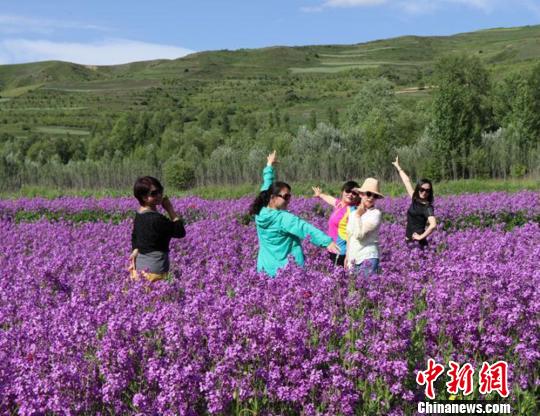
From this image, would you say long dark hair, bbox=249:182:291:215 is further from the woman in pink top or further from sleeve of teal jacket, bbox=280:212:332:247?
the woman in pink top

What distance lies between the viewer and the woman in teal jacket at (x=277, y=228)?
6426mm

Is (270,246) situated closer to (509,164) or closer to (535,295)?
(535,295)

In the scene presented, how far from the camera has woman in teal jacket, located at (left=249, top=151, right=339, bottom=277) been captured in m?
6.43

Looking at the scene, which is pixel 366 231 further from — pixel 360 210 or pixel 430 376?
pixel 430 376

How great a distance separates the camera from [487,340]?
185 inches

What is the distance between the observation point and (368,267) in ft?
22.4

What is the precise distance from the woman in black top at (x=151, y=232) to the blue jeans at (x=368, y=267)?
177 centimetres

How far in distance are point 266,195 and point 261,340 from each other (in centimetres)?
263

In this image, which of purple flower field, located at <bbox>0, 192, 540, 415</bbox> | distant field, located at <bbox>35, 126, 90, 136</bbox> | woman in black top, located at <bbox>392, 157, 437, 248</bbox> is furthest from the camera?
distant field, located at <bbox>35, 126, 90, 136</bbox>

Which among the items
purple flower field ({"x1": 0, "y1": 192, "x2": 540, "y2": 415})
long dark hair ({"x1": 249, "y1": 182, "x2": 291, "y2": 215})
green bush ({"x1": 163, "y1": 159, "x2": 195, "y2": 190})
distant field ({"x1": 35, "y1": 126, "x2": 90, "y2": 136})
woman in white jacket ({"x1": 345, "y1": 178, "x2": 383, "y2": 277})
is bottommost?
green bush ({"x1": 163, "y1": 159, "x2": 195, "y2": 190})

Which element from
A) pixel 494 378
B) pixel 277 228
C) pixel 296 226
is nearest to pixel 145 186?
pixel 277 228

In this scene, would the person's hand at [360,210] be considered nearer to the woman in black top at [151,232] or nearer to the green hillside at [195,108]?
the woman in black top at [151,232]

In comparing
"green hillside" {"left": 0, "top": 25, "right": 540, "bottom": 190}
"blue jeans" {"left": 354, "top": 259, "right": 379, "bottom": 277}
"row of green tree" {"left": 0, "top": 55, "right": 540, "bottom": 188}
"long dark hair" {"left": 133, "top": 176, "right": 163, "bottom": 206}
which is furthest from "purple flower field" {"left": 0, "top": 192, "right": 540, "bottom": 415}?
"green hillside" {"left": 0, "top": 25, "right": 540, "bottom": 190}

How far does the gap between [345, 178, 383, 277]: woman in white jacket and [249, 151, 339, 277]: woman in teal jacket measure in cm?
56
